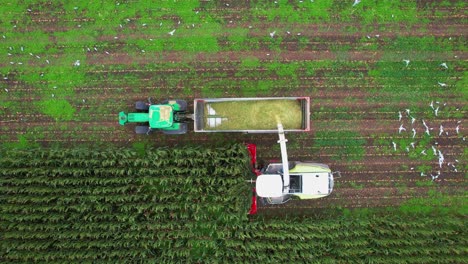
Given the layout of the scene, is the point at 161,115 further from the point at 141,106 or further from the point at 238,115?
the point at 238,115

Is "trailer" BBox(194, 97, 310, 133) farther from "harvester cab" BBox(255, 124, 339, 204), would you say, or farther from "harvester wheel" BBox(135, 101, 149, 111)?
"harvester wheel" BBox(135, 101, 149, 111)

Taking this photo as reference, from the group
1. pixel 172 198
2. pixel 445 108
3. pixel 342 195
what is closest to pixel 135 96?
pixel 172 198

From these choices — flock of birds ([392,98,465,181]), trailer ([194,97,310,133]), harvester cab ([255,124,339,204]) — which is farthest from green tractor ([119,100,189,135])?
flock of birds ([392,98,465,181])

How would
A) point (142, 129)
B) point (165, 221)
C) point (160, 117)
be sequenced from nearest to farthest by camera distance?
1. point (160, 117)
2. point (165, 221)
3. point (142, 129)

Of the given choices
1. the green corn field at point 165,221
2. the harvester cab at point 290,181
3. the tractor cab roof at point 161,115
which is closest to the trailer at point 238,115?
the tractor cab roof at point 161,115

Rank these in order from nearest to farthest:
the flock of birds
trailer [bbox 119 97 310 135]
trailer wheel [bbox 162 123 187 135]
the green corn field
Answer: the green corn field < trailer [bbox 119 97 310 135] < trailer wheel [bbox 162 123 187 135] < the flock of birds

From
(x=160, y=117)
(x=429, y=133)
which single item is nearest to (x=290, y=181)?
(x=160, y=117)

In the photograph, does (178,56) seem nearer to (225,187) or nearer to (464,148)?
(225,187)
